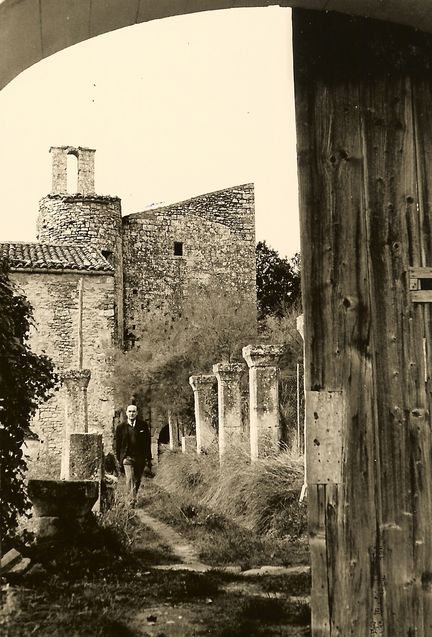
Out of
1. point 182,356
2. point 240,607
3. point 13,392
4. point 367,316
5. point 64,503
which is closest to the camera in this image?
point 367,316

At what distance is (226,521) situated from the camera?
9492 millimetres

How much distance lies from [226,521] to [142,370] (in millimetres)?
14442

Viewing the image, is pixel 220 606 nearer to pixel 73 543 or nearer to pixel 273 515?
pixel 73 543


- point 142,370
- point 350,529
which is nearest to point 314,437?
point 350,529

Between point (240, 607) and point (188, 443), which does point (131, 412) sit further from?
point (188, 443)

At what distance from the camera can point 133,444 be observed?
1204 centimetres

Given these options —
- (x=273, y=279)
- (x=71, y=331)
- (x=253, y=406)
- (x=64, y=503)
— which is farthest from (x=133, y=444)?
(x=273, y=279)

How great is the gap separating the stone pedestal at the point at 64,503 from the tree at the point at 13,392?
17 cm

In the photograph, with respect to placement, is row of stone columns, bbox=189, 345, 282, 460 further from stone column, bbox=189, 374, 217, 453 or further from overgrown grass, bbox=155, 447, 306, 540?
overgrown grass, bbox=155, 447, 306, 540

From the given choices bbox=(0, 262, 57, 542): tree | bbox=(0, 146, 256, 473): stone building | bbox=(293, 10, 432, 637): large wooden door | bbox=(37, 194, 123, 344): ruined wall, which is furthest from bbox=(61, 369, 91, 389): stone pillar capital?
bbox=(293, 10, 432, 637): large wooden door

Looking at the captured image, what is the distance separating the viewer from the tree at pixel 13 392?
7.49 metres

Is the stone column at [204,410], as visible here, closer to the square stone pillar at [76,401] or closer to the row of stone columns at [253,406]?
the row of stone columns at [253,406]

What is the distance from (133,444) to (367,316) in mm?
9086

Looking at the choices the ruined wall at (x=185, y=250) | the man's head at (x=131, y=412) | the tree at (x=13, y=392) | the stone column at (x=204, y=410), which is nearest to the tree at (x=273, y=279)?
the ruined wall at (x=185, y=250)
